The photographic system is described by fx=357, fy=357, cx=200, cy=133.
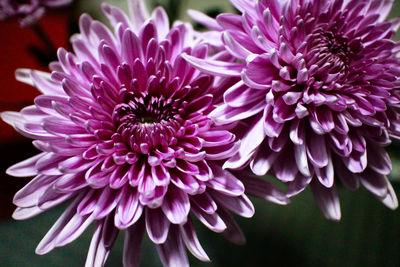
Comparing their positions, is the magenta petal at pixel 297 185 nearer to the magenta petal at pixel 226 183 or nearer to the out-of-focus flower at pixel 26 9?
the magenta petal at pixel 226 183

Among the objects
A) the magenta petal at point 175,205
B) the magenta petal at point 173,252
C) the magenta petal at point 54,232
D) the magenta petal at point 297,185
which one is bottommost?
the magenta petal at point 173,252

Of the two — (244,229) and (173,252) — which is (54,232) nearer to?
(173,252)

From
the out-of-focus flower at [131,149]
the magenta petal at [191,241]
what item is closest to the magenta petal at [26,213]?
the out-of-focus flower at [131,149]

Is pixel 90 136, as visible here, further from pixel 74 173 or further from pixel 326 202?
pixel 326 202

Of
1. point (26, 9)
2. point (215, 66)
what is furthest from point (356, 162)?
point (26, 9)

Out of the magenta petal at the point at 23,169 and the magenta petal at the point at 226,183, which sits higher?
the magenta petal at the point at 23,169

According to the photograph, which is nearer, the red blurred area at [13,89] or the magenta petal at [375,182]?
the magenta petal at [375,182]
